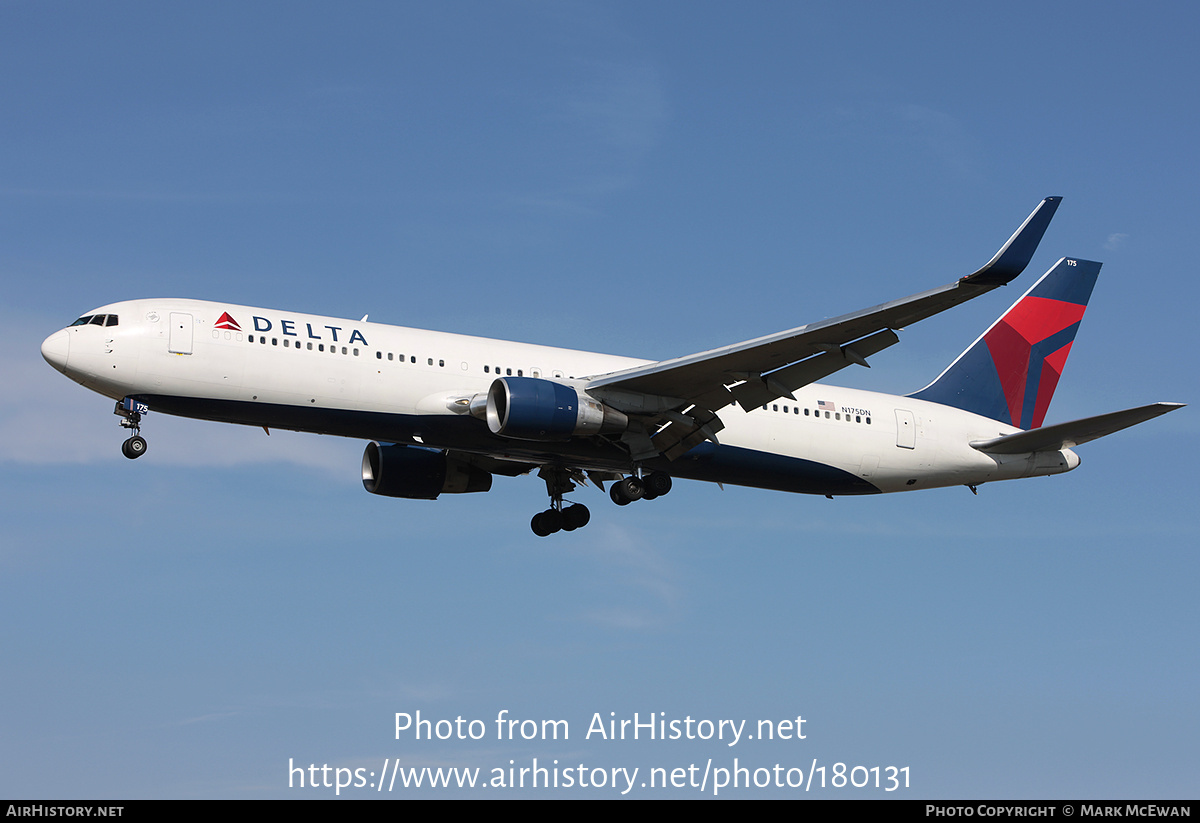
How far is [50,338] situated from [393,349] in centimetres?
745

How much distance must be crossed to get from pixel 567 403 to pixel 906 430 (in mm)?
10772

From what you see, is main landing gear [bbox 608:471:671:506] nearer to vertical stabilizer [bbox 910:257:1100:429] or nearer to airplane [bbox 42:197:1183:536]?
airplane [bbox 42:197:1183:536]

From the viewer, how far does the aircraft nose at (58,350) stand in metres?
28.0

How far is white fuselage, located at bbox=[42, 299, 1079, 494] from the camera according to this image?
92.5ft

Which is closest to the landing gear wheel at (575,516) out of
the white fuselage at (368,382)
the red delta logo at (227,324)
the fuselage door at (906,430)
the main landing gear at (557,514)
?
the main landing gear at (557,514)

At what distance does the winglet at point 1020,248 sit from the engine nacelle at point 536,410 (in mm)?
9775

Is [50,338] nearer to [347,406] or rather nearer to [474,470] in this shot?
[347,406]

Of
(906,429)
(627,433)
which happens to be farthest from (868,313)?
(906,429)

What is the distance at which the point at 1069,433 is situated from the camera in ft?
109

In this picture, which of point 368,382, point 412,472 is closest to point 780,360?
point 368,382

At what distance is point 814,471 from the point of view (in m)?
33.7

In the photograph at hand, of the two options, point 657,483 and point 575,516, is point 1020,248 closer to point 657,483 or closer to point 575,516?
point 657,483

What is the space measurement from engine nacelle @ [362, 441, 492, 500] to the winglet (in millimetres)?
16968

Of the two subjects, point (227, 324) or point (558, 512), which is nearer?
point (227, 324)
